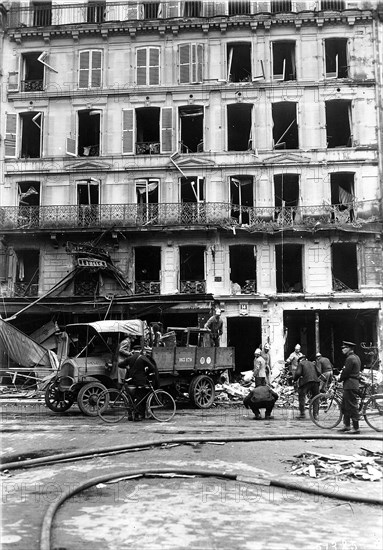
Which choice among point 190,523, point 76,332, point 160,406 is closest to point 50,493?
point 190,523

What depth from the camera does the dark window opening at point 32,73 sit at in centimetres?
2919

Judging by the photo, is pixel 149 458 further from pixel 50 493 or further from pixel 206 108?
pixel 206 108

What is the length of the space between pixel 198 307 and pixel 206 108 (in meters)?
10.5

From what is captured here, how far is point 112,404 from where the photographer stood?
44.8 feet

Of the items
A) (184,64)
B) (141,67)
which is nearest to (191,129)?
(184,64)

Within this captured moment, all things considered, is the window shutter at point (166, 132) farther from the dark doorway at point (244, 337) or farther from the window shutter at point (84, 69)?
the dark doorway at point (244, 337)

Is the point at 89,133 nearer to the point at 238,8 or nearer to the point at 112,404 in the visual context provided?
the point at 238,8

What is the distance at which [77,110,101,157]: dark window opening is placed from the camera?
28.8 meters

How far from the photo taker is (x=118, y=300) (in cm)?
2414

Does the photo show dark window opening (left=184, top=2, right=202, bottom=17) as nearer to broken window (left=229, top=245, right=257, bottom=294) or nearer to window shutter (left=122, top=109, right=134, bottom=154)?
window shutter (left=122, top=109, right=134, bottom=154)

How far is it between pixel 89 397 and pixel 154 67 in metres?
20.1

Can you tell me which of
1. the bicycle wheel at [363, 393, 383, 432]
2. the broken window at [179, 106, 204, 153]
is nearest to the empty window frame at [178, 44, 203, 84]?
the broken window at [179, 106, 204, 153]

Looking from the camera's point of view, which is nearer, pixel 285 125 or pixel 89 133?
pixel 285 125

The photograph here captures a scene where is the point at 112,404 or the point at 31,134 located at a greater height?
the point at 31,134
